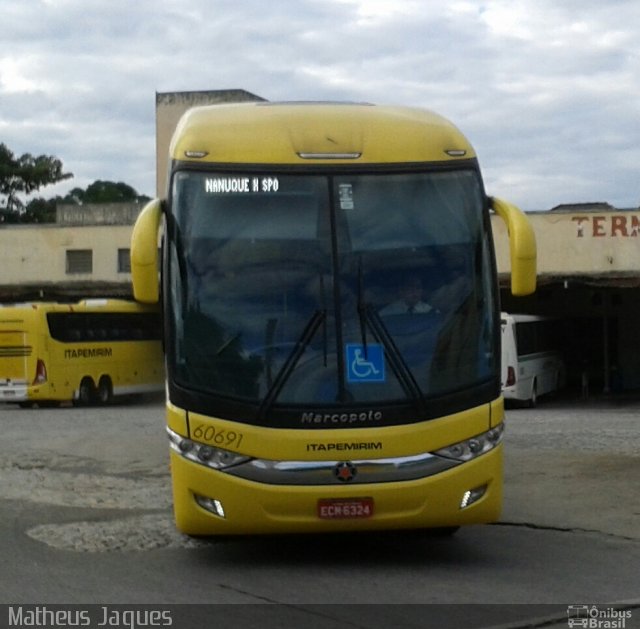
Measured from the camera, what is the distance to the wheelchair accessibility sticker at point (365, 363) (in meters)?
9.27

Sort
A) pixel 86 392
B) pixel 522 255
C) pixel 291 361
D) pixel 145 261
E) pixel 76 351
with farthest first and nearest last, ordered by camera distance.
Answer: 1. pixel 86 392
2. pixel 76 351
3. pixel 522 255
4. pixel 145 261
5. pixel 291 361

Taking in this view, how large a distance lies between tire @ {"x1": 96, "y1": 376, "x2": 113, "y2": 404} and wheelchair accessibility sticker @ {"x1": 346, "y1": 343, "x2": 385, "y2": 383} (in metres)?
29.6

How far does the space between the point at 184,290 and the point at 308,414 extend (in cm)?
134

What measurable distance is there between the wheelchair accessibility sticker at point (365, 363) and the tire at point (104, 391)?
97.0 feet

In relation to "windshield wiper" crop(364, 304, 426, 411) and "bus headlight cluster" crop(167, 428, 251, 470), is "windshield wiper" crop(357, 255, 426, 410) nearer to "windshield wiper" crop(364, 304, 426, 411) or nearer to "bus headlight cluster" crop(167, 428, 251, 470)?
"windshield wiper" crop(364, 304, 426, 411)

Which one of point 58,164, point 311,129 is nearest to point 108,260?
point 58,164

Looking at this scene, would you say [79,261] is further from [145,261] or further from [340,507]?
[340,507]

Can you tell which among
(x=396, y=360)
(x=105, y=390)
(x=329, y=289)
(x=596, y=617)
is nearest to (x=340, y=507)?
(x=396, y=360)

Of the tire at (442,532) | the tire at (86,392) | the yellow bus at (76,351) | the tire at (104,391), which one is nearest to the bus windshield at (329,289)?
the tire at (442,532)

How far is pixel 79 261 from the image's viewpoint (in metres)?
48.5

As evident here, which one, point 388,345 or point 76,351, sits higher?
point 388,345

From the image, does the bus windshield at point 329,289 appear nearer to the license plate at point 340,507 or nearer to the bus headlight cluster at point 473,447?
the bus headlight cluster at point 473,447

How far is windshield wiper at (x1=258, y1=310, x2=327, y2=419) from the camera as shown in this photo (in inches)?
360

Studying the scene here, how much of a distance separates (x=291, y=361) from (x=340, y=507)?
3.59 feet
